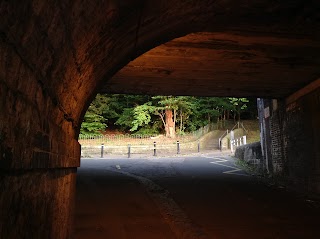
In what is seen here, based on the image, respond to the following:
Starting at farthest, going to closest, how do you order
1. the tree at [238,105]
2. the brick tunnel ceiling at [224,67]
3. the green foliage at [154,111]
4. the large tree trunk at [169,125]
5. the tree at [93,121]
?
the tree at [93,121], the green foliage at [154,111], the large tree trunk at [169,125], the tree at [238,105], the brick tunnel ceiling at [224,67]

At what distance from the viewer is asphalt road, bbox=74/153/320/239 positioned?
6.53 m

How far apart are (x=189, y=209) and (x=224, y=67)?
4023 mm

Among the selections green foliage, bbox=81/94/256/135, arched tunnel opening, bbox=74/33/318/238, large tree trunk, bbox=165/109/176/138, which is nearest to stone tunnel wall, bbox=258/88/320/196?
arched tunnel opening, bbox=74/33/318/238

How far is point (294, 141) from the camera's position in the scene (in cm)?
1152

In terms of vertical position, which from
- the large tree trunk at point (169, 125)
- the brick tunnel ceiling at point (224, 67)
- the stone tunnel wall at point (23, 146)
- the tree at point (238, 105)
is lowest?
the stone tunnel wall at point (23, 146)

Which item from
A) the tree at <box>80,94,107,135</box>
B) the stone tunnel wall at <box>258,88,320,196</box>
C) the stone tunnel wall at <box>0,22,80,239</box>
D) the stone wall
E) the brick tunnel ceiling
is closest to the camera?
the stone tunnel wall at <box>0,22,80,239</box>

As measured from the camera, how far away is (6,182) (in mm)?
1548

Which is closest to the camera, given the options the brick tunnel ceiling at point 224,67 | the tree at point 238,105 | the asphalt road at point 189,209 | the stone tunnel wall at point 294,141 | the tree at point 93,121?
the asphalt road at point 189,209

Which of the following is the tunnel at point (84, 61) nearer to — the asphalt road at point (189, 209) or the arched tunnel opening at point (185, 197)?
the arched tunnel opening at point (185, 197)

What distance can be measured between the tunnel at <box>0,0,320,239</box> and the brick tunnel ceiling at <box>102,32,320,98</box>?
1.3 inches

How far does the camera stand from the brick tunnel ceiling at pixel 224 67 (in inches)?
261

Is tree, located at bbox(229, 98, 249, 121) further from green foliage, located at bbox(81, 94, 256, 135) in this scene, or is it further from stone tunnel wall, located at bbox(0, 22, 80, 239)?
stone tunnel wall, located at bbox(0, 22, 80, 239)

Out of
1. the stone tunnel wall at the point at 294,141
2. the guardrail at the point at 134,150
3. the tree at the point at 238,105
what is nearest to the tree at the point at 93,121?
the guardrail at the point at 134,150

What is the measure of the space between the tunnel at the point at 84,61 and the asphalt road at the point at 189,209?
1812mm
